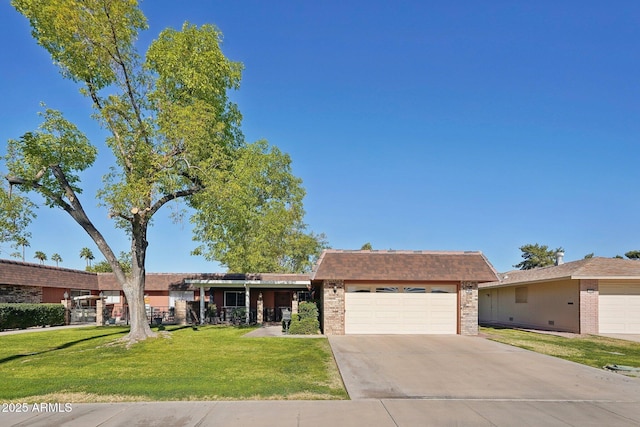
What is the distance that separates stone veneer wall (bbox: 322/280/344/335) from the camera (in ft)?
62.7

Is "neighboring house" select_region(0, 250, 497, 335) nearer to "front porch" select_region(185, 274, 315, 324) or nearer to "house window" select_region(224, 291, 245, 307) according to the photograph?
"front porch" select_region(185, 274, 315, 324)

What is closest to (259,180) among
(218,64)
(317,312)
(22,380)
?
(218,64)

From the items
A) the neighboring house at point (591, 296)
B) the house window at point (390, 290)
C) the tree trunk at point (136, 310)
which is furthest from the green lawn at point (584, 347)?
the tree trunk at point (136, 310)

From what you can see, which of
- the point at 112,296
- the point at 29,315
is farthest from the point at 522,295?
the point at 29,315

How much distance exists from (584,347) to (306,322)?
33.5 ft

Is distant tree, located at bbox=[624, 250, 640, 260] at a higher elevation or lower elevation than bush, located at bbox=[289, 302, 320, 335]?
higher

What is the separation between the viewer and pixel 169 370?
34.9 feet

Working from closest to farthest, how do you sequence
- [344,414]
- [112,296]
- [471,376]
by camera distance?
1. [344,414]
2. [471,376]
3. [112,296]

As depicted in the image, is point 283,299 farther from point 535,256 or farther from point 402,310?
point 535,256

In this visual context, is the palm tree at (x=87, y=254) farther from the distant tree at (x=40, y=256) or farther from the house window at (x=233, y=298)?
the house window at (x=233, y=298)

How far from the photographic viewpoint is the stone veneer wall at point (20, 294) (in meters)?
23.9

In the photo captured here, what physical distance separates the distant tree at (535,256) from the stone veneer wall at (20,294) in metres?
61.8

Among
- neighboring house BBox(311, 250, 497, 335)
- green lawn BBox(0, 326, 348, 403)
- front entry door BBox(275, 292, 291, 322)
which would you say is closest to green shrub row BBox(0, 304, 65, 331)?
green lawn BBox(0, 326, 348, 403)

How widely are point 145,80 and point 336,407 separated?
1422cm
